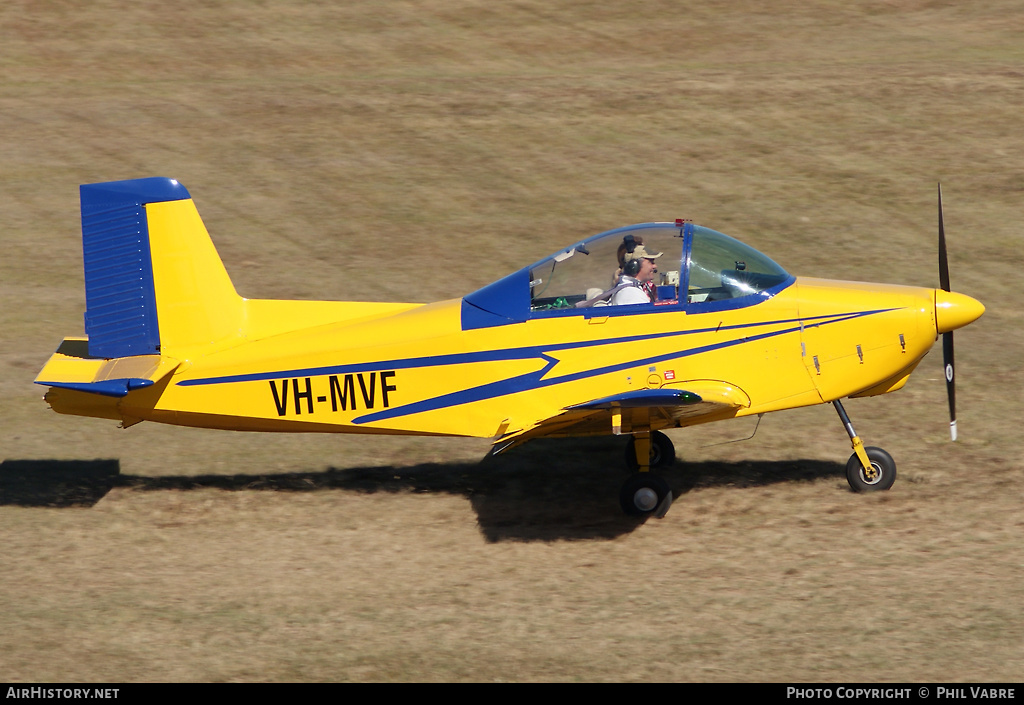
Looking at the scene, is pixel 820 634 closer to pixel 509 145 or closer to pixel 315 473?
pixel 315 473

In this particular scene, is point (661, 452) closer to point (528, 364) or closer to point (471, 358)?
point (528, 364)

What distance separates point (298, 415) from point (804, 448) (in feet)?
15.7

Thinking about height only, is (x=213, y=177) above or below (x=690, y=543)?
above

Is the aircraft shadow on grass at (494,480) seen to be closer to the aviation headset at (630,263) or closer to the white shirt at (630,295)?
the white shirt at (630,295)

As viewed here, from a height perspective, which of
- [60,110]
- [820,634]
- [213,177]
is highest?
[60,110]

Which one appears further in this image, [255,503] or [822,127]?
[822,127]

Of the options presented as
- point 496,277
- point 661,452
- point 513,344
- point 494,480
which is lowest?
point 494,480

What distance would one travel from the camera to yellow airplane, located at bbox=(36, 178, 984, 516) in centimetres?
830

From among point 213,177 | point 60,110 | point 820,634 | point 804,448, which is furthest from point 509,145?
point 820,634

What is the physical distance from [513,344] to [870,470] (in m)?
3.24

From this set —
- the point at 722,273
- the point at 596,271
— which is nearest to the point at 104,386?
the point at 596,271

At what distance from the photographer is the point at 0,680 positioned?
647 centimetres

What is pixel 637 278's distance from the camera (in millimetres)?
8430

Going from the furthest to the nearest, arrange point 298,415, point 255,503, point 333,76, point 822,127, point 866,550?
point 333,76 < point 822,127 < point 255,503 < point 298,415 < point 866,550
